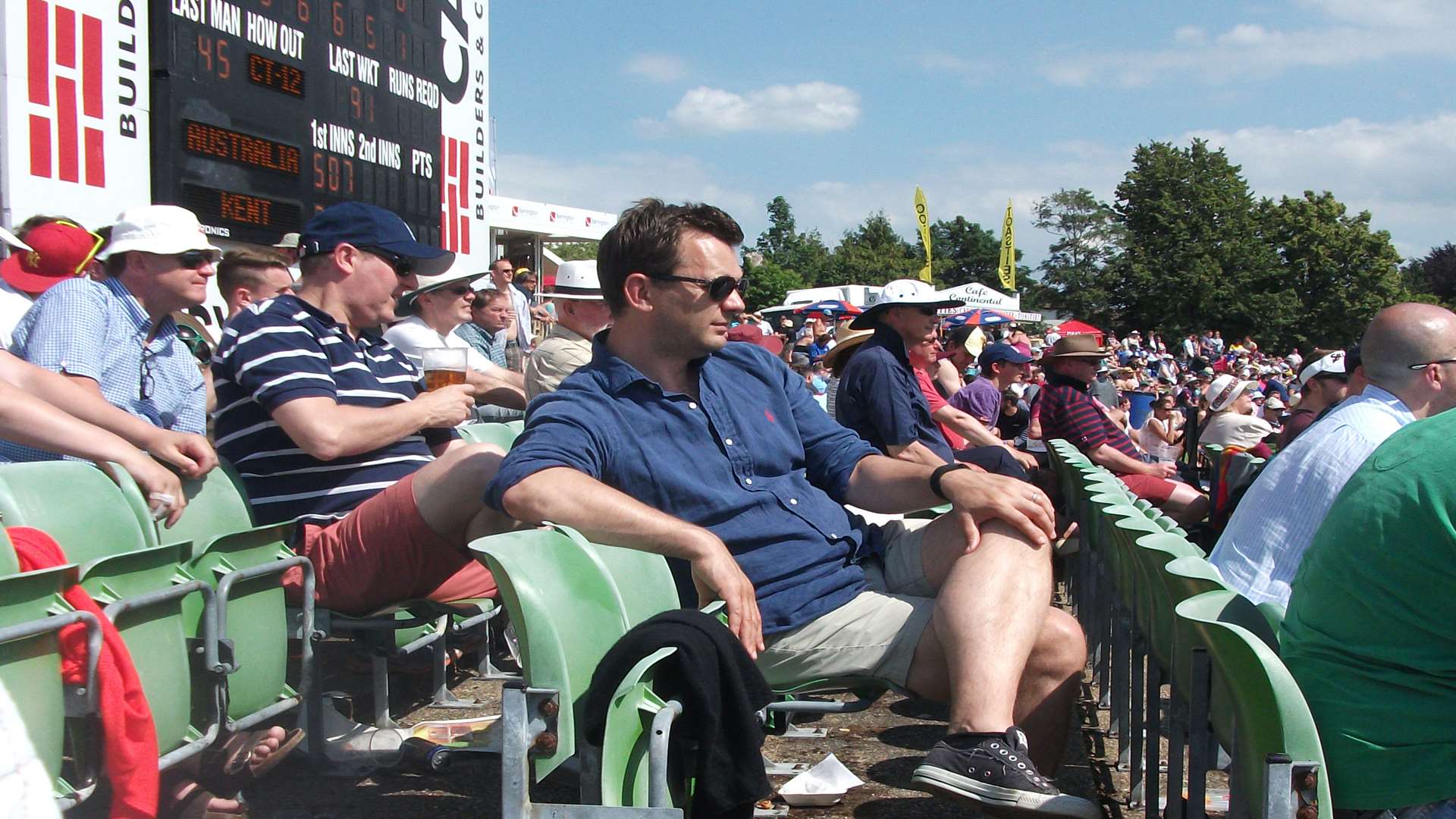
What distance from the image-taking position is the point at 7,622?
2.13 m

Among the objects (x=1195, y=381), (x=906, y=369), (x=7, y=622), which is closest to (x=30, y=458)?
(x=7, y=622)

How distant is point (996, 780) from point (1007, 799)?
45mm

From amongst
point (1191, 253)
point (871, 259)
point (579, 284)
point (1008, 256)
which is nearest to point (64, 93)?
point (579, 284)

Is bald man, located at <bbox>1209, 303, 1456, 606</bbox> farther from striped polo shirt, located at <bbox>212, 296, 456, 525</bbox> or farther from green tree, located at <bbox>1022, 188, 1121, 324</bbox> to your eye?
green tree, located at <bbox>1022, 188, 1121, 324</bbox>

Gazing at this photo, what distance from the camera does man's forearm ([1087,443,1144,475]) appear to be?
24.5ft

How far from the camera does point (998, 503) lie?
2.82m

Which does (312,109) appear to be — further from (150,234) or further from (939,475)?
(939,475)

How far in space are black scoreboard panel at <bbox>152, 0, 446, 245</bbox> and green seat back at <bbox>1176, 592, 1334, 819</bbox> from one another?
8.72m

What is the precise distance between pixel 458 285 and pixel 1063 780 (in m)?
3.50

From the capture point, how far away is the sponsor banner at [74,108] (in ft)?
25.6

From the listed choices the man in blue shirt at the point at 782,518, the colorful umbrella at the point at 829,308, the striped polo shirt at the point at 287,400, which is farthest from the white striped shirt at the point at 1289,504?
the colorful umbrella at the point at 829,308

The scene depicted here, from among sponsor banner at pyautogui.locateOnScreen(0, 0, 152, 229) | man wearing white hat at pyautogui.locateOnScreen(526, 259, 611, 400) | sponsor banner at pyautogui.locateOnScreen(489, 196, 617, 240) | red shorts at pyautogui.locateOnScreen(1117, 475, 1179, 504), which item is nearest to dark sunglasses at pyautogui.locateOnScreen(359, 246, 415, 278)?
man wearing white hat at pyautogui.locateOnScreen(526, 259, 611, 400)

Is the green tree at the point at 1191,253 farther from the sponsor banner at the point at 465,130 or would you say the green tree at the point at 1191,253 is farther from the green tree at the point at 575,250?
the sponsor banner at the point at 465,130

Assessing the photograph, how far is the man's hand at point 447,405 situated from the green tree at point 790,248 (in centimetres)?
8280
